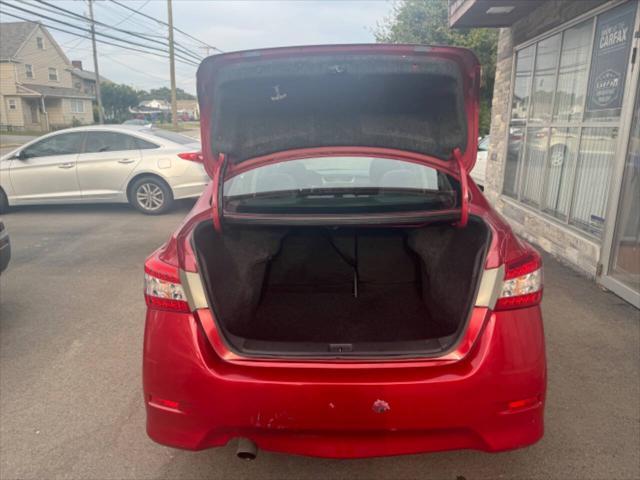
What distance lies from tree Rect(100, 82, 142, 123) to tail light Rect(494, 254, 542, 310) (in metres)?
60.4

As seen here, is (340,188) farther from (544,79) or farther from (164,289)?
(544,79)

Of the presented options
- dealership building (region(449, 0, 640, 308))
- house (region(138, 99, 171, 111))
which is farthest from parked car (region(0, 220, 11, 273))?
house (region(138, 99, 171, 111))

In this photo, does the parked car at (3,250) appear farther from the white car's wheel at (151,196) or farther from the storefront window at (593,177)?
the storefront window at (593,177)

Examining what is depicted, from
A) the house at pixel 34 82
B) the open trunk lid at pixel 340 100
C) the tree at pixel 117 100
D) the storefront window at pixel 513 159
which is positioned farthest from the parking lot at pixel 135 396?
the tree at pixel 117 100

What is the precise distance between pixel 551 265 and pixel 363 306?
366 cm

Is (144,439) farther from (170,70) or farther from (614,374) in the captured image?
(170,70)

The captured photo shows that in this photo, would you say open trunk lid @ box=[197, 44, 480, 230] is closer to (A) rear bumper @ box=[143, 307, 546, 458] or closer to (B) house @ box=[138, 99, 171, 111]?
(A) rear bumper @ box=[143, 307, 546, 458]

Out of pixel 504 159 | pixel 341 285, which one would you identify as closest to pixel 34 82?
pixel 504 159

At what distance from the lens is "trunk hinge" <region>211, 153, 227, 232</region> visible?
87.5 inches

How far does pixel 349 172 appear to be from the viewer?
3.42 m

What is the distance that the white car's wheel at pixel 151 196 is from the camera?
8.49 meters

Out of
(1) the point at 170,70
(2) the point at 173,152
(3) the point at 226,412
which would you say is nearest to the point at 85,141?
(2) the point at 173,152

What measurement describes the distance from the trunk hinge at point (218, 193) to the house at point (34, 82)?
45833mm

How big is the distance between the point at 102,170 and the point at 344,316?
6.95 meters
